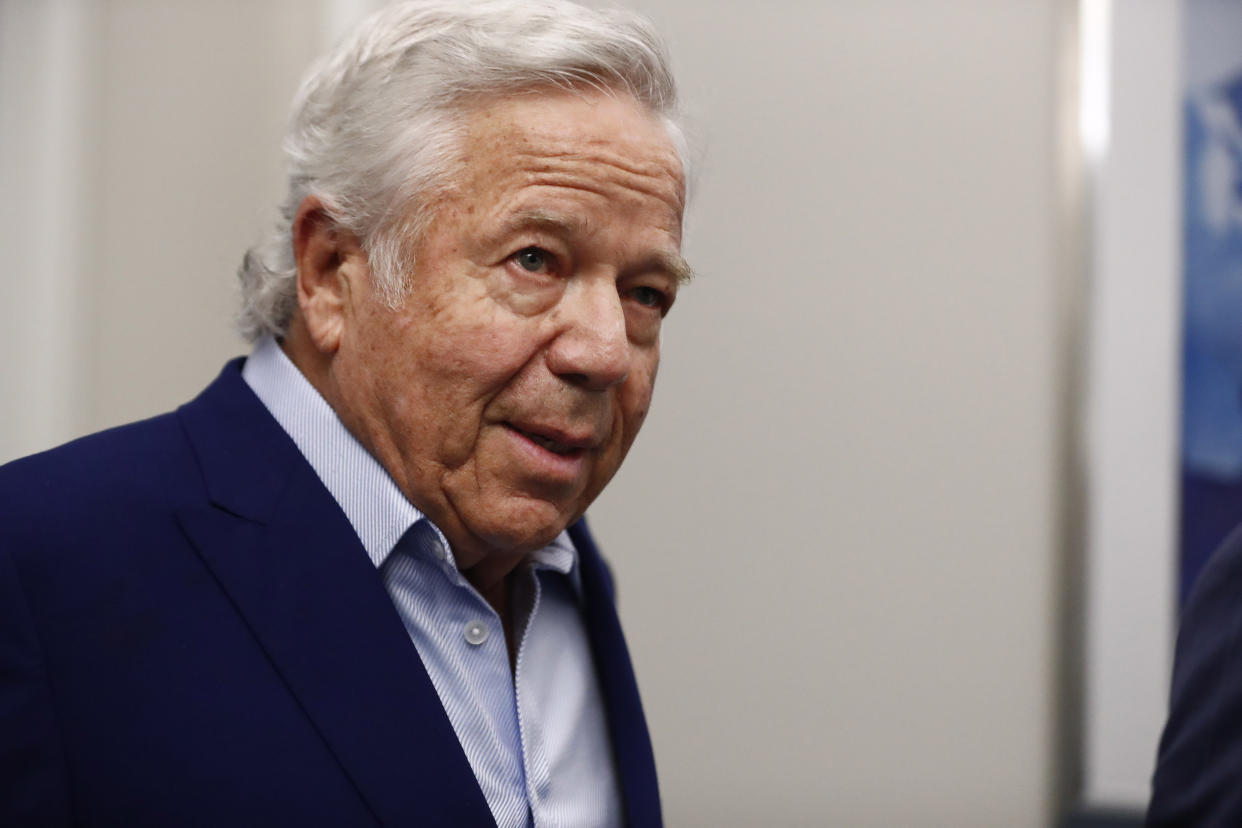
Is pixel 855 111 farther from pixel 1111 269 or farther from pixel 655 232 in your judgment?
pixel 655 232

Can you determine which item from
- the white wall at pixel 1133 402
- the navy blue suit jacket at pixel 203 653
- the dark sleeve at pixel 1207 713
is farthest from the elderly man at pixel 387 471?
the white wall at pixel 1133 402

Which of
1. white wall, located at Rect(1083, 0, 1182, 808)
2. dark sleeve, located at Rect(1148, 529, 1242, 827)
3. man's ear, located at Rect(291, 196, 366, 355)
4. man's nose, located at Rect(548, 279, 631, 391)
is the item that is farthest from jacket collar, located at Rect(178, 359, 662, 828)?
A: white wall, located at Rect(1083, 0, 1182, 808)

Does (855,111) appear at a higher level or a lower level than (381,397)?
higher

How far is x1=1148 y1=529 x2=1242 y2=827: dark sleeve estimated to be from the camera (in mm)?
994

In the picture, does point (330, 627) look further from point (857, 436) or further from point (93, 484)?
point (857, 436)

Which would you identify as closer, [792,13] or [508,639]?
[508,639]

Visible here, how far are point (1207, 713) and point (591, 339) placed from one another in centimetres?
70

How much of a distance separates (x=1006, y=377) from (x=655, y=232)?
0.87m

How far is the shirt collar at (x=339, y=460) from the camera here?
1017 mm

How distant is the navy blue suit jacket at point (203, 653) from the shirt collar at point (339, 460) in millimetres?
26

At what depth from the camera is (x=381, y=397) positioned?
1016 millimetres

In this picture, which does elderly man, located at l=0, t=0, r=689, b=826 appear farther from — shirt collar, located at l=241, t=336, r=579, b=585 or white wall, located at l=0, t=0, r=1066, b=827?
white wall, located at l=0, t=0, r=1066, b=827

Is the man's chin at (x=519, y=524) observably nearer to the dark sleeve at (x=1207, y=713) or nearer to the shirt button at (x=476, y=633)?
the shirt button at (x=476, y=633)

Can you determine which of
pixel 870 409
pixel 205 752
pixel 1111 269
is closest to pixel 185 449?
pixel 205 752
